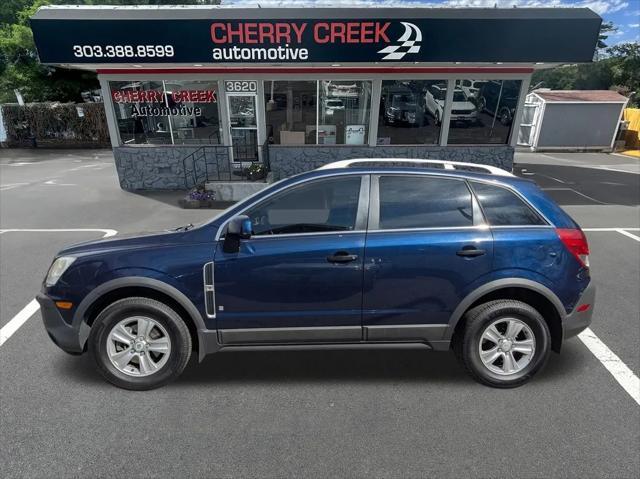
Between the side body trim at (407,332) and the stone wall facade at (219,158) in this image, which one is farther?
the stone wall facade at (219,158)

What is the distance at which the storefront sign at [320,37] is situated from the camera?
27.7 feet

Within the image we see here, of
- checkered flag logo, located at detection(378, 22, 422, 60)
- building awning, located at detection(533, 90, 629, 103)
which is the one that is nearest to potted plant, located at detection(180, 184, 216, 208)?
checkered flag logo, located at detection(378, 22, 422, 60)

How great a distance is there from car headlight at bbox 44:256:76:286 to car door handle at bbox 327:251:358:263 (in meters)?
1.99

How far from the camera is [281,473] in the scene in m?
2.50

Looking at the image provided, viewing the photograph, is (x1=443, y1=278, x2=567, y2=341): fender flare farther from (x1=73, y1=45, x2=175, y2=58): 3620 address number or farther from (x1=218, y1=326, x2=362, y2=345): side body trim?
(x1=73, y1=45, x2=175, y2=58): 3620 address number

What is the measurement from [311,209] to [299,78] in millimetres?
8043

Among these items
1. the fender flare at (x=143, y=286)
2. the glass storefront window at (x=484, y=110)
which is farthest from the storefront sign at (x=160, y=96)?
the fender flare at (x=143, y=286)

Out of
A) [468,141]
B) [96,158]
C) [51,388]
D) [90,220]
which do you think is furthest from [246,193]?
[96,158]

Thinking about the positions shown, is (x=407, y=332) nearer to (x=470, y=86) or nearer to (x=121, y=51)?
(x=121, y=51)

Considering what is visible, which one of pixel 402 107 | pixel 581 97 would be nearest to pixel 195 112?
pixel 402 107

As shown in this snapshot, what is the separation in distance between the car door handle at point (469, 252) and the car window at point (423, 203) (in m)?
0.21

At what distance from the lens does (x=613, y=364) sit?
3.54 m

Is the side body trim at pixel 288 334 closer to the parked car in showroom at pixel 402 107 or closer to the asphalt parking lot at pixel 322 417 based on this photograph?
the asphalt parking lot at pixel 322 417

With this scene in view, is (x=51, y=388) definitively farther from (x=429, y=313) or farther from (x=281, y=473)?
(x=429, y=313)
